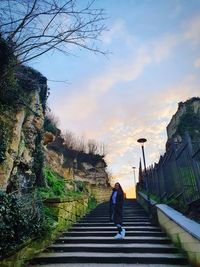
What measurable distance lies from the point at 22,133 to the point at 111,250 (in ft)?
19.9

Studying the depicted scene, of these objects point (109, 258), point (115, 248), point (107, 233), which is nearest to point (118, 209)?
point (107, 233)

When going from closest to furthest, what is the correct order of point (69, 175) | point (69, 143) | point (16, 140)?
point (16, 140) → point (69, 175) → point (69, 143)

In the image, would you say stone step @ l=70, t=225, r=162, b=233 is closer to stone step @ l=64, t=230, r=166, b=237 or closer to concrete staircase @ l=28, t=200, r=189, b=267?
concrete staircase @ l=28, t=200, r=189, b=267

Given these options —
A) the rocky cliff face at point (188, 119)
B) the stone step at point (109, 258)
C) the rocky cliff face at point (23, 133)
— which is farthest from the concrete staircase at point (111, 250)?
the rocky cliff face at point (188, 119)

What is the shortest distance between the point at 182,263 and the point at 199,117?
21.8 m

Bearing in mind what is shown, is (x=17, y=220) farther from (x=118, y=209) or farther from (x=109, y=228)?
(x=109, y=228)

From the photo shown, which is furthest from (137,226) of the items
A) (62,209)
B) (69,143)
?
(69,143)

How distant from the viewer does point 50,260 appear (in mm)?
5223

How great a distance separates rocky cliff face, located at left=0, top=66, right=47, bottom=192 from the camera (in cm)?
793

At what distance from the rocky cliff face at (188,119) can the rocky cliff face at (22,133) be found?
1637 cm

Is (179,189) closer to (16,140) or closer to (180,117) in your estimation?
(16,140)

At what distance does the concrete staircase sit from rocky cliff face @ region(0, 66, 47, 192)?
105 inches

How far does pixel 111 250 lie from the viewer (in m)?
5.79

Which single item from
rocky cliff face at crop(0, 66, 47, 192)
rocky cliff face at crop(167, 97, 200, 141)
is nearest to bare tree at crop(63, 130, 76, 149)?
rocky cliff face at crop(167, 97, 200, 141)
